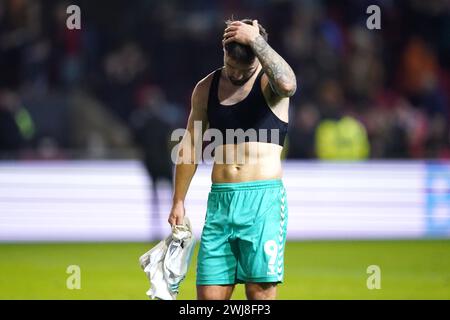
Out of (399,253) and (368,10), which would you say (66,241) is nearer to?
(399,253)

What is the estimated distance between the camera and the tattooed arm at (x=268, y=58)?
289 inches

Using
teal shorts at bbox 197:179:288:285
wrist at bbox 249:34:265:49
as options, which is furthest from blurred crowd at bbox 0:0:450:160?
wrist at bbox 249:34:265:49

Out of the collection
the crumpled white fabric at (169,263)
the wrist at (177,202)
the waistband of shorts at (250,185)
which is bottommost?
the crumpled white fabric at (169,263)

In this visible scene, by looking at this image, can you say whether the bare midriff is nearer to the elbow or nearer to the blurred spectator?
the elbow

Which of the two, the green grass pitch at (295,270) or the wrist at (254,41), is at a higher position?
the wrist at (254,41)

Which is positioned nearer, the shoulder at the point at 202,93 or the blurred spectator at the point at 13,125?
the shoulder at the point at 202,93

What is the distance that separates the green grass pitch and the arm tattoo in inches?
160

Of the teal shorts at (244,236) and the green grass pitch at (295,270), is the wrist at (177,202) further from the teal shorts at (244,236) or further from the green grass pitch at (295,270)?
the green grass pitch at (295,270)

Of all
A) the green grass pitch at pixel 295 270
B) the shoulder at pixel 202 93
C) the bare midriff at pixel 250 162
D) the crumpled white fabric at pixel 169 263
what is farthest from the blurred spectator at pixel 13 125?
the bare midriff at pixel 250 162

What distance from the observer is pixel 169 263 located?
7.91m

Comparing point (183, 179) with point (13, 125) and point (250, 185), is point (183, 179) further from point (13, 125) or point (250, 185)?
point (13, 125)

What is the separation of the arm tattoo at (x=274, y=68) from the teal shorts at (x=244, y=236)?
738 millimetres

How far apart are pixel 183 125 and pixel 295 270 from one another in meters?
5.65

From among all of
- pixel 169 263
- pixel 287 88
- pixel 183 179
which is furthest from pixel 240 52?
pixel 169 263
